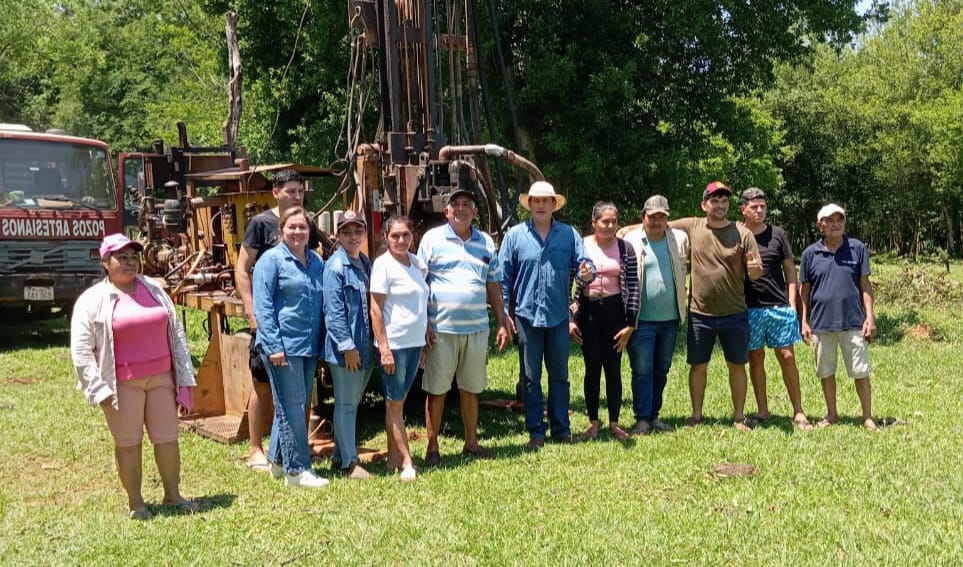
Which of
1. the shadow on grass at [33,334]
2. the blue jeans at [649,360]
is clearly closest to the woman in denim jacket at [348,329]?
the blue jeans at [649,360]

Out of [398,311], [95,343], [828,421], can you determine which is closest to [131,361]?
[95,343]

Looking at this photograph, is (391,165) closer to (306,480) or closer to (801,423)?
(306,480)

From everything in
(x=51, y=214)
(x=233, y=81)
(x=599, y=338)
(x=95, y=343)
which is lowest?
(x=599, y=338)

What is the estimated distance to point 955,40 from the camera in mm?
31484

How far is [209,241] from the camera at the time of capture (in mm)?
9438

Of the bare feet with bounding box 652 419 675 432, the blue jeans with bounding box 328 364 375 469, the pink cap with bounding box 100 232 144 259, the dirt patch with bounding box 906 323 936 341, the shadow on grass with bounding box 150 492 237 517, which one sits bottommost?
the dirt patch with bounding box 906 323 936 341

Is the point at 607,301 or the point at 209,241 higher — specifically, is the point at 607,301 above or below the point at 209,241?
below

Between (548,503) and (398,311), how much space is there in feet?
5.10

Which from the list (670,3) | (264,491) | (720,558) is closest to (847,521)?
(720,558)

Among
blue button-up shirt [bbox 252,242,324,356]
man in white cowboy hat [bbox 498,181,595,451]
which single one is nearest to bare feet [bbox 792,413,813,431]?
man in white cowboy hat [bbox 498,181,595,451]

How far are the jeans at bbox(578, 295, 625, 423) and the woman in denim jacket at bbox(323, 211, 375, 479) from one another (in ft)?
5.45

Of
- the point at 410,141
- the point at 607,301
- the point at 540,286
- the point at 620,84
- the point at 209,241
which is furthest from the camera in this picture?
the point at 620,84

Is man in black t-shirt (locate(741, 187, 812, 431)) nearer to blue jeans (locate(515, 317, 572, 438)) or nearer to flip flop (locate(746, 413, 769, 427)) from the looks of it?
flip flop (locate(746, 413, 769, 427))

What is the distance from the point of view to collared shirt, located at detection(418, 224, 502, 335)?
5.92 m
